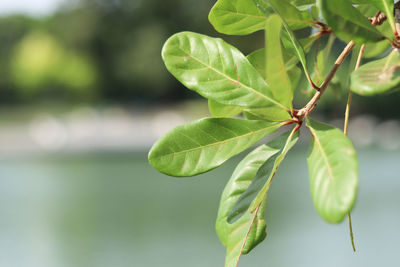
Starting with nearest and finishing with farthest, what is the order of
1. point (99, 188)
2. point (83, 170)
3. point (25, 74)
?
point (99, 188), point (83, 170), point (25, 74)

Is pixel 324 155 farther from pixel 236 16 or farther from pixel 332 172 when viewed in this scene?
pixel 236 16

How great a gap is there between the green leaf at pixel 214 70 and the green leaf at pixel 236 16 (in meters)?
0.05

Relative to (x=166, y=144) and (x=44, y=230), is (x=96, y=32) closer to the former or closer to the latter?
(x=44, y=230)

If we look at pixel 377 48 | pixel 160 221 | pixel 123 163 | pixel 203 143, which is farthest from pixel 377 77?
pixel 123 163

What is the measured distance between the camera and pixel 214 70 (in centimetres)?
37

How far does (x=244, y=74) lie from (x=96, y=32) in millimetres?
23990

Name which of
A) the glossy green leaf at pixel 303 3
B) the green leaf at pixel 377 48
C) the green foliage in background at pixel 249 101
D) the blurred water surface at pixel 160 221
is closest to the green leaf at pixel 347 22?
the green foliage in background at pixel 249 101

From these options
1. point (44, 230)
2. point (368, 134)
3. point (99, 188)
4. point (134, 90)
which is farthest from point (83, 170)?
point (134, 90)

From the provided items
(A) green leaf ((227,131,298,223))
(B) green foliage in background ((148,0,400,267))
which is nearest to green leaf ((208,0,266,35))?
(B) green foliage in background ((148,0,400,267))

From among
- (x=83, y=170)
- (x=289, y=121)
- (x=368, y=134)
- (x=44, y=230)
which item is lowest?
(x=368, y=134)

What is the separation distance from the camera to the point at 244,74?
1.21 feet

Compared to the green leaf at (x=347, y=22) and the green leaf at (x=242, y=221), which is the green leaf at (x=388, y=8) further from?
the green leaf at (x=242, y=221)

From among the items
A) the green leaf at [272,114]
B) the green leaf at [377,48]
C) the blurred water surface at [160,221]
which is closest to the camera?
the green leaf at [272,114]

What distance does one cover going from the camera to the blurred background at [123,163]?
7043mm
